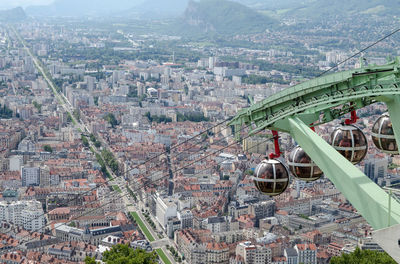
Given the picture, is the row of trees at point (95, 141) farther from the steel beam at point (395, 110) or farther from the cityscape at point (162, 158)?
the steel beam at point (395, 110)

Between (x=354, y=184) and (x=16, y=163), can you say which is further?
(x=16, y=163)

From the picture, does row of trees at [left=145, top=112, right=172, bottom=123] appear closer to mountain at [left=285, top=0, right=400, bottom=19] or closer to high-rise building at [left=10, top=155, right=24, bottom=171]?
high-rise building at [left=10, top=155, right=24, bottom=171]

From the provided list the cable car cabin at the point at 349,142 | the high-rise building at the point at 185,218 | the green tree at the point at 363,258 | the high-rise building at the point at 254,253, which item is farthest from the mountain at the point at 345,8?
the cable car cabin at the point at 349,142

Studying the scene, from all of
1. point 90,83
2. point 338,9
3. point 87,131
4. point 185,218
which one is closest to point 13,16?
point 338,9

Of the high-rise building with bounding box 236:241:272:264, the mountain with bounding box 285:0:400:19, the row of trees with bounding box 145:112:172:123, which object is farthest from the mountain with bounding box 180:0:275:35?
the high-rise building with bounding box 236:241:272:264

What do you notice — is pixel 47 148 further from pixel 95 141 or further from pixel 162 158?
pixel 162 158

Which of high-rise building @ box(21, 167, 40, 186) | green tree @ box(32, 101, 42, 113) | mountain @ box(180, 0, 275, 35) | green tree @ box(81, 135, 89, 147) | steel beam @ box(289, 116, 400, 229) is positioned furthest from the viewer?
mountain @ box(180, 0, 275, 35)
